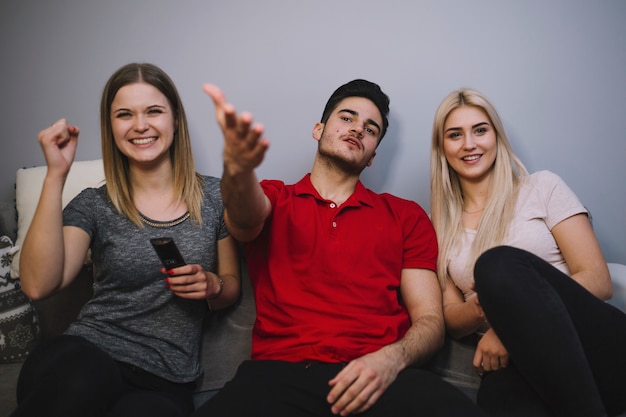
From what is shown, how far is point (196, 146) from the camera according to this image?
195cm

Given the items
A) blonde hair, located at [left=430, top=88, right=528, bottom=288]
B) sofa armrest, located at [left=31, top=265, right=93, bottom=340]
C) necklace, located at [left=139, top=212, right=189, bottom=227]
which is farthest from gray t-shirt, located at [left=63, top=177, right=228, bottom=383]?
blonde hair, located at [left=430, top=88, right=528, bottom=288]

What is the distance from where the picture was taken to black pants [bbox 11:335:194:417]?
105 centimetres

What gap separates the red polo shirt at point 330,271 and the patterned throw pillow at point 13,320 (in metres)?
0.72

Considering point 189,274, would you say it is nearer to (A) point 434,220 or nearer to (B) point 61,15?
(A) point 434,220

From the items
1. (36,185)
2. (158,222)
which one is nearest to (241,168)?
(158,222)

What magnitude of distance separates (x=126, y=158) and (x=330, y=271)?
694 mm

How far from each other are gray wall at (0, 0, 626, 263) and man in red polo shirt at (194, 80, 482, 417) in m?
0.26

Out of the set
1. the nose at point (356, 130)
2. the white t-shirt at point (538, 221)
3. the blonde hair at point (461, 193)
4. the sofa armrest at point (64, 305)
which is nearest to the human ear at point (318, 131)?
the nose at point (356, 130)

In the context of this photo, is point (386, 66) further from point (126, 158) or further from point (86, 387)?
point (86, 387)

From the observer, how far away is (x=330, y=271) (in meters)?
1.44

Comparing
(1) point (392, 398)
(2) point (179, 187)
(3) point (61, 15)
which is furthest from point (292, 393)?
(3) point (61, 15)

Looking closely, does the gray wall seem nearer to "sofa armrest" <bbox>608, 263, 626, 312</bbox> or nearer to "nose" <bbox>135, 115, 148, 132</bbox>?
"sofa armrest" <bbox>608, 263, 626, 312</bbox>

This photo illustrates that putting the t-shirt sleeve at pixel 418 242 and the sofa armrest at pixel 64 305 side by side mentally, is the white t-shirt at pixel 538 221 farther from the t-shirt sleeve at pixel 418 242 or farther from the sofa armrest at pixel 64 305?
the sofa armrest at pixel 64 305

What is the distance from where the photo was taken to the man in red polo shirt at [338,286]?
115cm
